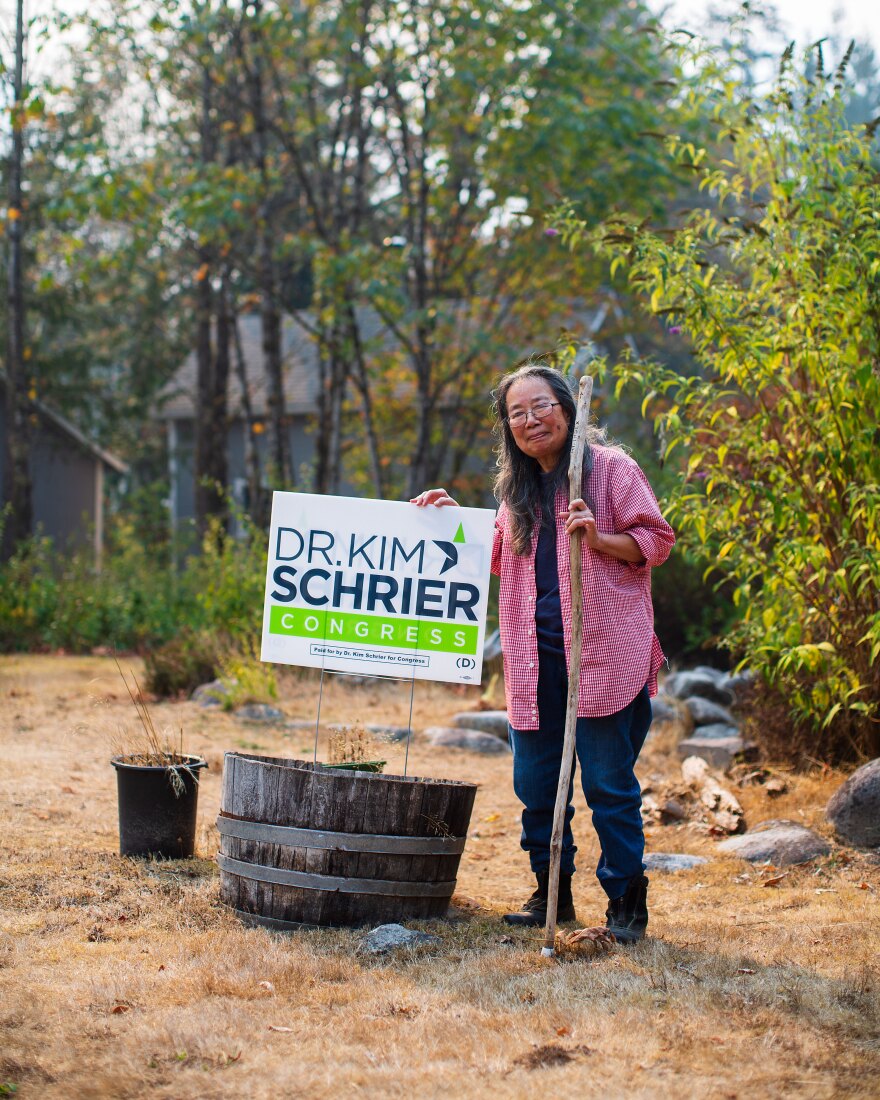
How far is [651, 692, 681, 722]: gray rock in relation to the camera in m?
9.20

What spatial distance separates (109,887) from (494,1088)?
241 centimetres

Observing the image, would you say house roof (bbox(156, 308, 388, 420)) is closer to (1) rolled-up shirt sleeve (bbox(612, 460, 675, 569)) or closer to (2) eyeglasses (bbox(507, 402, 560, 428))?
(2) eyeglasses (bbox(507, 402, 560, 428))

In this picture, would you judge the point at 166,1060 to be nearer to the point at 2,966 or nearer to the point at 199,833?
the point at 2,966

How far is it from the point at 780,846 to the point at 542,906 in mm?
1587

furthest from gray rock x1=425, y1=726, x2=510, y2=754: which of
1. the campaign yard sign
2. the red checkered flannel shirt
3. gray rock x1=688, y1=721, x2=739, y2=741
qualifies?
the red checkered flannel shirt

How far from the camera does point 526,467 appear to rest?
14.6 feet

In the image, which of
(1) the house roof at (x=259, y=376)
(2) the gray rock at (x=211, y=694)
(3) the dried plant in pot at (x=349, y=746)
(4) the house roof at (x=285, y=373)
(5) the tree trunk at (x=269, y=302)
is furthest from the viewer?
(1) the house roof at (x=259, y=376)

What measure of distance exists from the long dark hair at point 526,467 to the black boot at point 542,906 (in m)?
1.28

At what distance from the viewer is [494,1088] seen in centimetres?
293

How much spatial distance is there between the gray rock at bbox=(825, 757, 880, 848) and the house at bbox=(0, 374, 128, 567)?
2137cm

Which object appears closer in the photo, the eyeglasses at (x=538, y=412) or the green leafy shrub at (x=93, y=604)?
the eyeglasses at (x=538, y=412)

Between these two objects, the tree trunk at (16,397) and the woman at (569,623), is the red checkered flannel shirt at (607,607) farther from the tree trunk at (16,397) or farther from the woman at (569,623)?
the tree trunk at (16,397)

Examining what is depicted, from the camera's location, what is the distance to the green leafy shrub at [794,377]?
586 cm

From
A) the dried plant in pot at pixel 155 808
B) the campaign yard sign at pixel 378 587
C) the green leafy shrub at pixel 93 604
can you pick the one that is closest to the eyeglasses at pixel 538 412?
the campaign yard sign at pixel 378 587
